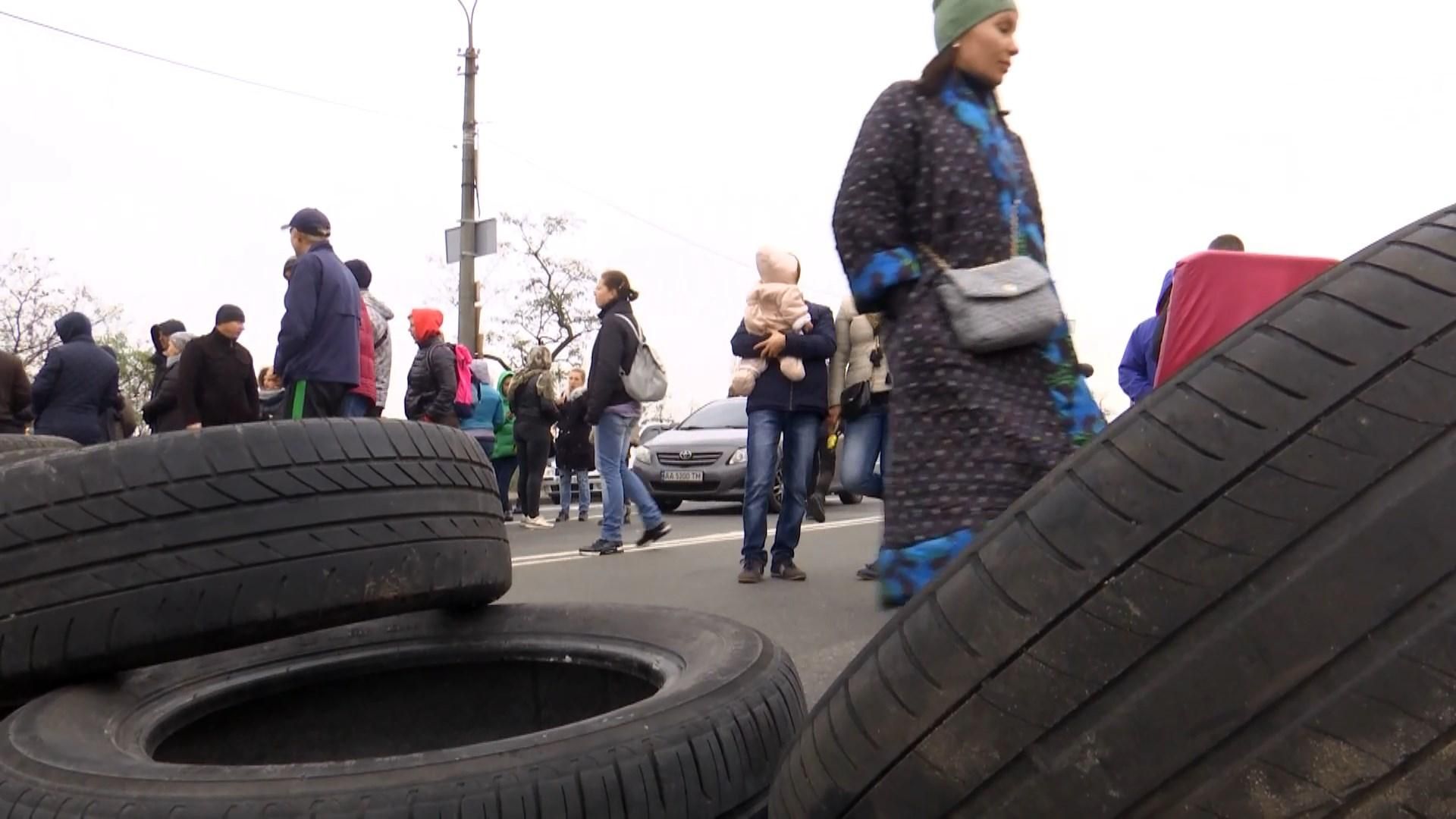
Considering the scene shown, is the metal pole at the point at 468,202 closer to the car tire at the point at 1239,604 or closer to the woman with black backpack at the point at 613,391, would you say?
the woman with black backpack at the point at 613,391

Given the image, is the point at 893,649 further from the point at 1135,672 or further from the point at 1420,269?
the point at 1420,269

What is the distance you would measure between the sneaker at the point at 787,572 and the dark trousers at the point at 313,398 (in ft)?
8.11

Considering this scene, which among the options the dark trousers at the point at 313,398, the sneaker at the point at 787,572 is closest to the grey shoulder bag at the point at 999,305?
the sneaker at the point at 787,572

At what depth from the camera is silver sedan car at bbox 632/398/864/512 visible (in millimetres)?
11727

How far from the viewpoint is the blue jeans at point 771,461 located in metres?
5.90

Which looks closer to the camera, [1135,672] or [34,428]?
[1135,672]

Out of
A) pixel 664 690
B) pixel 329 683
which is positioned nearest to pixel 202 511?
pixel 329 683

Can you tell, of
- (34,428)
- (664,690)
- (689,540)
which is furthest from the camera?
(689,540)

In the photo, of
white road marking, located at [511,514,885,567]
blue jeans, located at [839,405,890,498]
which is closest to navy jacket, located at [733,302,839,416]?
blue jeans, located at [839,405,890,498]

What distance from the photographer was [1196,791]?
37.8 inches

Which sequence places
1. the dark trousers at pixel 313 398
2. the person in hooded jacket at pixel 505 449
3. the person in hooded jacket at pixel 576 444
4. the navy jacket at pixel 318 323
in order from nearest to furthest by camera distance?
1. the navy jacket at pixel 318 323
2. the dark trousers at pixel 313 398
3. the person in hooded jacket at pixel 576 444
4. the person in hooded jacket at pixel 505 449

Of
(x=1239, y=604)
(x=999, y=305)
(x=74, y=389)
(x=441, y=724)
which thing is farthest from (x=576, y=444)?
(x=1239, y=604)

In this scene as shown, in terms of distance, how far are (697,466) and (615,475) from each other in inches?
177

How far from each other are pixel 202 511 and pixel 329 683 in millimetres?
621
